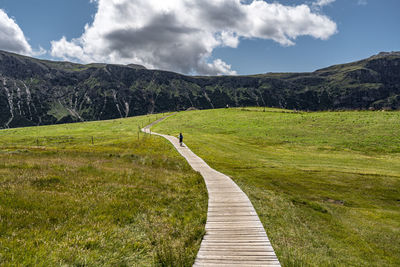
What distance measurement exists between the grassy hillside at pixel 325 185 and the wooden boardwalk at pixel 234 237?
647 mm

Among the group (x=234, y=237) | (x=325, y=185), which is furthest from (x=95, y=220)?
(x=325, y=185)

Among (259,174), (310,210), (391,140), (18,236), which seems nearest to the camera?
(18,236)

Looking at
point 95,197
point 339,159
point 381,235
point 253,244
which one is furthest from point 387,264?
point 339,159

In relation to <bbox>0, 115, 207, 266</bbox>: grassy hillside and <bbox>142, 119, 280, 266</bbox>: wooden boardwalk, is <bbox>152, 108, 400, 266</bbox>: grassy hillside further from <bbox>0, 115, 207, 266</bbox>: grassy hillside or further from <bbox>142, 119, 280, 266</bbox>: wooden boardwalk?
<bbox>0, 115, 207, 266</bbox>: grassy hillside

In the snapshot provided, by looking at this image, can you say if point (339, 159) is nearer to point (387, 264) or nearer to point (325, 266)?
point (387, 264)

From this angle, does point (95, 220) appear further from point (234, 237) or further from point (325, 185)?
point (325, 185)

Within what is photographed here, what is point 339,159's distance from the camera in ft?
115

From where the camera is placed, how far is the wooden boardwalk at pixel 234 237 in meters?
7.61

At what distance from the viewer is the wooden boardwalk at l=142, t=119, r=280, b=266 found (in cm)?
761

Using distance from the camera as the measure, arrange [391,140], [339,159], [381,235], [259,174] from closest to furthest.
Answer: [381,235]
[259,174]
[339,159]
[391,140]

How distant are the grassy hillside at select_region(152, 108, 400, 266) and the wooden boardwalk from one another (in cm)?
65

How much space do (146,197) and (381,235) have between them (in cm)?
1444

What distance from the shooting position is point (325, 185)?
2267cm

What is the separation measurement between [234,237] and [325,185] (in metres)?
17.9
